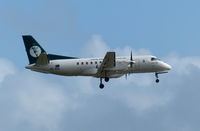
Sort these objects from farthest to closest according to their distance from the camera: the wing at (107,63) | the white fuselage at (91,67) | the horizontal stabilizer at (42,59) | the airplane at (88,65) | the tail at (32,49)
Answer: the tail at (32,49), the white fuselage at (91,67), the airplane at (88,65), the horizontal stabilizer at (42,59), the wing at (107,63)

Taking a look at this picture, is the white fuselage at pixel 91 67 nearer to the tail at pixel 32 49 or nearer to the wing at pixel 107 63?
the wing at pixel 107 63

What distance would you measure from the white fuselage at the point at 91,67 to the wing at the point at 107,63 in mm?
660

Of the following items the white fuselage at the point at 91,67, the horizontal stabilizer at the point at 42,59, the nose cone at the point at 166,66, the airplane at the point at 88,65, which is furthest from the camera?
the nose cone at the point at 166,66

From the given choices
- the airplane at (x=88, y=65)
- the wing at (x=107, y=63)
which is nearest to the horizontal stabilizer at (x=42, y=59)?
the airplane at (x=88, y=65)

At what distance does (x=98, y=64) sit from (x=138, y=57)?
537 cm

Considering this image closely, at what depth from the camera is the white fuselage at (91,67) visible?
92000 mm

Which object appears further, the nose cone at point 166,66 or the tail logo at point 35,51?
the nose cone at point 166,66

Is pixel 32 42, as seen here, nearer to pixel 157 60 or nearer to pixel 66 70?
pixel 66 70

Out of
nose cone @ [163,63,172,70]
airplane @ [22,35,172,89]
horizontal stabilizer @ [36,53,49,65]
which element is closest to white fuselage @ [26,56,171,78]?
airplane @ [22,35,172,89]

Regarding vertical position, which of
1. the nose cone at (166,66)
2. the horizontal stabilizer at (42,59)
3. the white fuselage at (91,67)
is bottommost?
the nose cone at (166,66)

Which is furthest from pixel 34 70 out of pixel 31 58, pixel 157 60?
pixel 157 60

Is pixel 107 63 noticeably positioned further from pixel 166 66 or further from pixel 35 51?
pixel 35 51

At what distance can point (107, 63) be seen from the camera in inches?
3561

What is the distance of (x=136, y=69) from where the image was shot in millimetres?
92750
